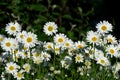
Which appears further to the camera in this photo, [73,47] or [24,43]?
[73,47]

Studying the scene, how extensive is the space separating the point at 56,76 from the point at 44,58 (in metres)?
0.21

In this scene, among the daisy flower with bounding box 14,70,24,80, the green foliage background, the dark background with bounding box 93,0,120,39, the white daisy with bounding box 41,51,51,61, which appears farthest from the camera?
the dark background with bounding box 93,0,120,39

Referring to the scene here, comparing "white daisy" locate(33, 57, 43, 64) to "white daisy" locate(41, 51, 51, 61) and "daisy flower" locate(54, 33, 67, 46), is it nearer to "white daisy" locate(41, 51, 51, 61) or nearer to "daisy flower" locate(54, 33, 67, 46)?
"white daisy" locate(41, 51, 51, 61)

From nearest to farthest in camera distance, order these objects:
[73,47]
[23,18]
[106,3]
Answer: [73,47]
[23,18]
[106,3]

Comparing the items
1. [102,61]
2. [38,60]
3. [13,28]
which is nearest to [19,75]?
[38,60]

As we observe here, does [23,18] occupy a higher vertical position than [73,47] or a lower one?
higher

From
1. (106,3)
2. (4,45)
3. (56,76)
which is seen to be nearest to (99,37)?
(56,76)

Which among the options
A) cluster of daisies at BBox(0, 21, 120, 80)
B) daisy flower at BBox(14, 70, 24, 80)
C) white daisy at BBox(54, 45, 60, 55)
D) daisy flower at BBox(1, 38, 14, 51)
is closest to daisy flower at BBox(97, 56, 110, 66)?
cluster of daisies at BBox(0, 21, 120, 80)

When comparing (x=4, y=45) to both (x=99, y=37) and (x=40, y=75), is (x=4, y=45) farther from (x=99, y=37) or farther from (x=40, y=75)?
(x=99, y=37)

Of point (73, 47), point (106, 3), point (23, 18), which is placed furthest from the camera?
point (106, 3)

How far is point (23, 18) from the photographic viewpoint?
5664mm

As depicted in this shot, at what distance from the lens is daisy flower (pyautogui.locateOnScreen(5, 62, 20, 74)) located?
4.09 metres

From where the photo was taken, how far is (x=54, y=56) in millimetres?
4184

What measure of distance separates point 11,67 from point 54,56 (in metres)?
0.39
